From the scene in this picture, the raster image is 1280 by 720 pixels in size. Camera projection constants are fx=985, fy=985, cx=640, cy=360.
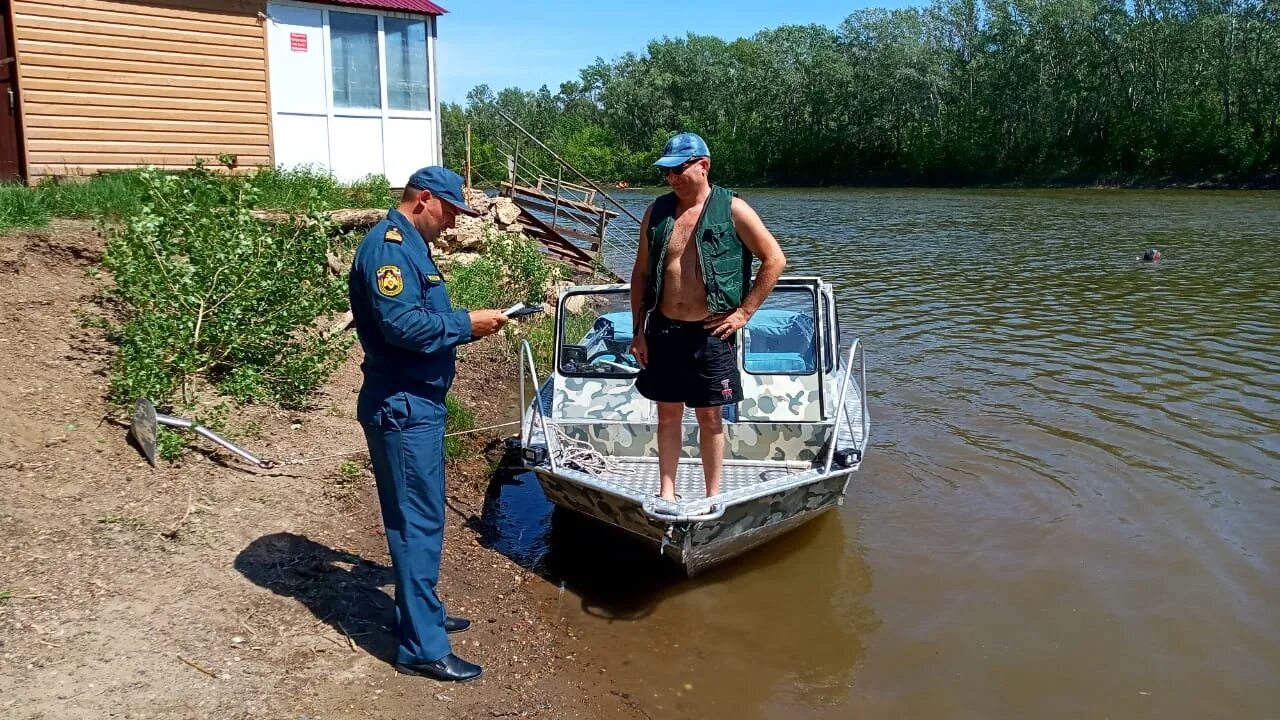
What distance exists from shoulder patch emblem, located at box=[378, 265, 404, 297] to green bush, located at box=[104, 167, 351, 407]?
118 inches

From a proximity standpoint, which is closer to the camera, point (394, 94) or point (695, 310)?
point (695, 310)

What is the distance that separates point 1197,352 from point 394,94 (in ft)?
35.1

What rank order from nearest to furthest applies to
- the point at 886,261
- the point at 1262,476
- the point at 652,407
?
the point at 652,407 < the point at 1262,476 < the point at 886,261

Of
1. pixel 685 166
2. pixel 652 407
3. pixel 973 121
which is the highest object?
pixel 973 121

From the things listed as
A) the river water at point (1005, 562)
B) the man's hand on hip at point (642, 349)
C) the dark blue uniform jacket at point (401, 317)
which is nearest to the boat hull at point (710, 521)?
the river water at point (1005, 562)

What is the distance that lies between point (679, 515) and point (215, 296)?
368 centimetres

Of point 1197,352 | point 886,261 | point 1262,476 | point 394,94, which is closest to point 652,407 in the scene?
point 1262,476

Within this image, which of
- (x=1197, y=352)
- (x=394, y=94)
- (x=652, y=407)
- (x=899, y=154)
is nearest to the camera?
(x=652, y=407)

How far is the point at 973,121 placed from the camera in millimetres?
61156

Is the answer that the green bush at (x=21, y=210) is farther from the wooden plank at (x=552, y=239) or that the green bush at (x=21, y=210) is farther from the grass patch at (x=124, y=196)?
the wooden plank at (x=552, y=239)

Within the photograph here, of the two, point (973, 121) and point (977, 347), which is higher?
point (973, 121)

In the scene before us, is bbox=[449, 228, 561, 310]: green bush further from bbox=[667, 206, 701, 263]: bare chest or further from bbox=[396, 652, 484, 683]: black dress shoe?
bbox=[396, 652, 484, 683]: black dress shoe

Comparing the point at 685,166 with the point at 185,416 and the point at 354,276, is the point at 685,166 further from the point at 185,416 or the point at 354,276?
the point at 185,416

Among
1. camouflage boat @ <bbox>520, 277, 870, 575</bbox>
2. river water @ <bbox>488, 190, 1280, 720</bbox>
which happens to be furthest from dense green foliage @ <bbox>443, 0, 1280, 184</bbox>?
camouflage boat @ <bbox>520, 277, 870, 575</bbox>
